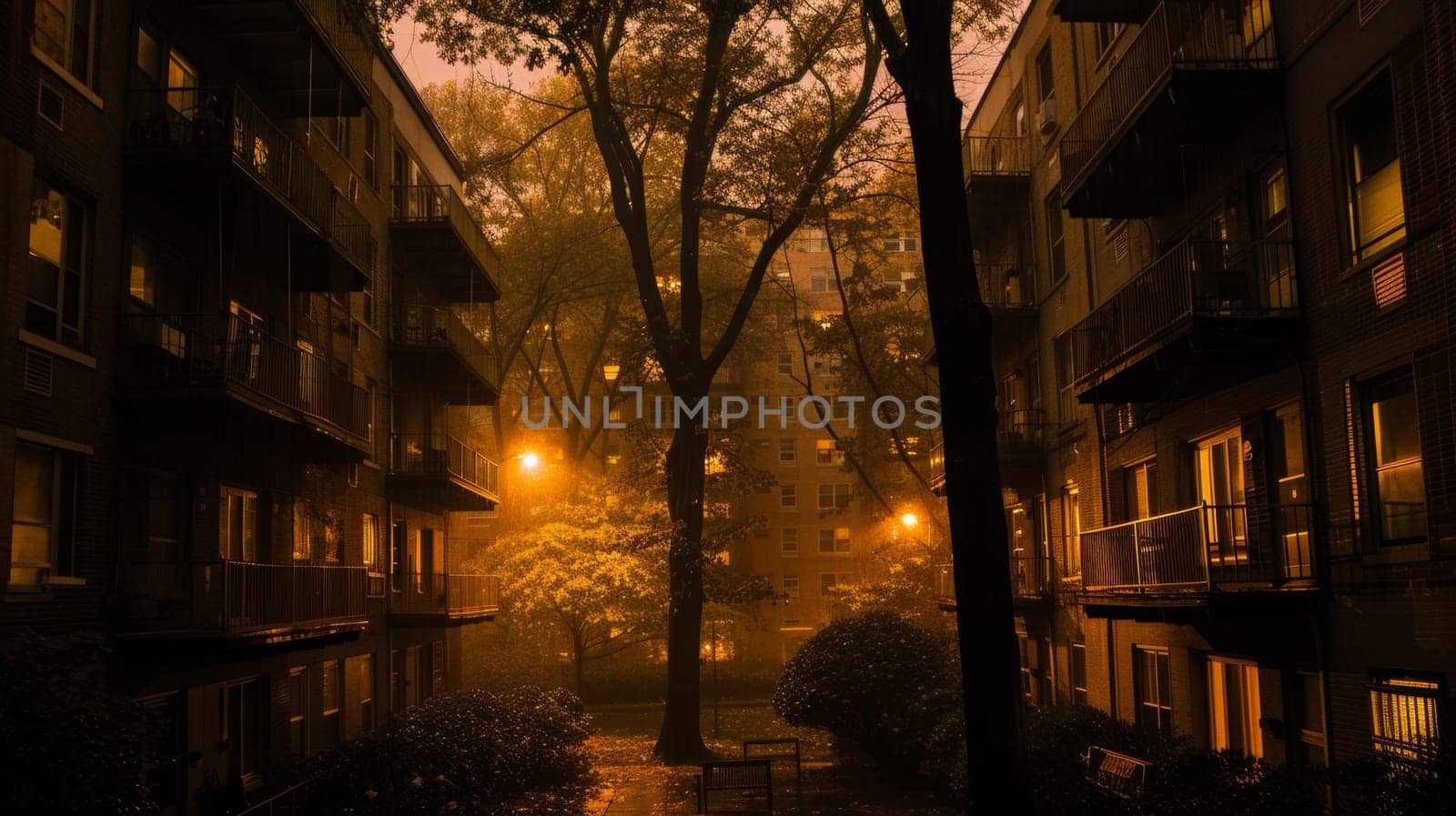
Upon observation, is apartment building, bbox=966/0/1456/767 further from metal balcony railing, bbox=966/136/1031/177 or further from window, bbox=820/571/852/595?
window, bbox=820/571/852/595

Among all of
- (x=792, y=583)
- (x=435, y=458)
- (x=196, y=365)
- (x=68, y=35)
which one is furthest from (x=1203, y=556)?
(x=792, y=583)

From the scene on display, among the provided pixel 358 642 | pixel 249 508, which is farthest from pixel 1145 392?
pixel 358 642

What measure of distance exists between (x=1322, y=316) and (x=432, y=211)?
21.7 meters

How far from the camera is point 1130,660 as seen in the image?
21.4m

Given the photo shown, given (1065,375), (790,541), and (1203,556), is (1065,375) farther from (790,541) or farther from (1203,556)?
(790,541)

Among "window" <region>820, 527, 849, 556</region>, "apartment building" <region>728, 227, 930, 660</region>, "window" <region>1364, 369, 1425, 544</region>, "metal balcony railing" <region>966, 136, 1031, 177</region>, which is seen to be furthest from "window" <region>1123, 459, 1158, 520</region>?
"window" <region>820, 527, 849, 556</region>

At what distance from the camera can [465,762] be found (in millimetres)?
18047

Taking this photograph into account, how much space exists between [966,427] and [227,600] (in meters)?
10.8

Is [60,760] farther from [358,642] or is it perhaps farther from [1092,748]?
[358,642]

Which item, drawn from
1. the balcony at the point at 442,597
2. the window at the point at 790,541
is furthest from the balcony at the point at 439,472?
the window at the point at 790,541

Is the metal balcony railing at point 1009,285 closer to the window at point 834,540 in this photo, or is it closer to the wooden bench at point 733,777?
the wooden bench at point 733,777

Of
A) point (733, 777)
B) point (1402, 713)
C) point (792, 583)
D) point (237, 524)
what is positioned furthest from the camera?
point (792, 583)

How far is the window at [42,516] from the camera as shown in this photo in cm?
1361

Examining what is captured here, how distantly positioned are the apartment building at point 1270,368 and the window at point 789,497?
45.1 metres
